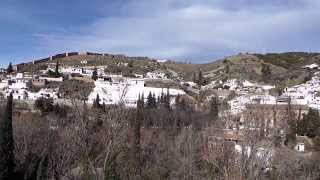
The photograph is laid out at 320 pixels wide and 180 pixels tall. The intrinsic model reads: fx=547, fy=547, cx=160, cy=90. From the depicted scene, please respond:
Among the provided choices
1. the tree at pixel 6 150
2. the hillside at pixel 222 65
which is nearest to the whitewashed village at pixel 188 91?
the hillside at pixel 222 65

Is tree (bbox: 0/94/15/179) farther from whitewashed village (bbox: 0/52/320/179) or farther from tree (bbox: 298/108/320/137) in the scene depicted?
tree (bbox: 298/108/320/137)

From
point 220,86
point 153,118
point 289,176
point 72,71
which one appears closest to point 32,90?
point 72,71

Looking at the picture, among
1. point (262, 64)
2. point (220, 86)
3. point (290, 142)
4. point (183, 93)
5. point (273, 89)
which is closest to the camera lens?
point (290, 142)

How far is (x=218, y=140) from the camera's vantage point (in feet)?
133

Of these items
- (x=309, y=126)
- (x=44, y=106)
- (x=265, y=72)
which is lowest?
(x=309, y=126)

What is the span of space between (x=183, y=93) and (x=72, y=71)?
918 inches

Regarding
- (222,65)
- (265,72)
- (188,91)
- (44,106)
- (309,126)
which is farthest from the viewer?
(222,65)

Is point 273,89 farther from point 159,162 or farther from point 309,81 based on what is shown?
point 159,162

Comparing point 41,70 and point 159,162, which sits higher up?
point 41,70

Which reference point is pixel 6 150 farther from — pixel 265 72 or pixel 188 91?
pixel 265 72

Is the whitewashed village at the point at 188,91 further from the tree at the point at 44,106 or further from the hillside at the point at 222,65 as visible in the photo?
the hillside at the point at 222,65

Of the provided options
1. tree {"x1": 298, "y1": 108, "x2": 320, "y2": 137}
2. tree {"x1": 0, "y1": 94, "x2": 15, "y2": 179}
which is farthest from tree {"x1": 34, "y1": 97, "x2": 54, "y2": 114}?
tree {"x1": 0, "y1": 94, "x2": 15, "y2": 179}

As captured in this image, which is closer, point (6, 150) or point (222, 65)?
point (6, 150)

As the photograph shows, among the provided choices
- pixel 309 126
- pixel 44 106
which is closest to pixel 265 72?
pixel 309 126
